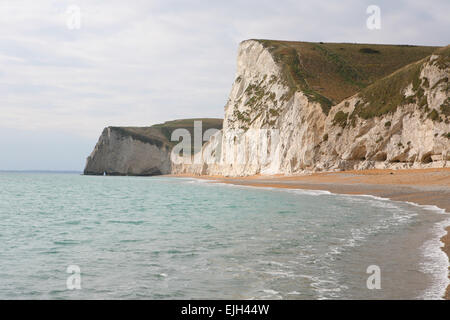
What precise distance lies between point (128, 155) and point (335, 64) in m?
85.5

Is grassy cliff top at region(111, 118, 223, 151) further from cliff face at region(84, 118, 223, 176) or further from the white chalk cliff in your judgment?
the white chalk cliff

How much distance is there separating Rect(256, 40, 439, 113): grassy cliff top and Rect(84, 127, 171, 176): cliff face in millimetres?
68839

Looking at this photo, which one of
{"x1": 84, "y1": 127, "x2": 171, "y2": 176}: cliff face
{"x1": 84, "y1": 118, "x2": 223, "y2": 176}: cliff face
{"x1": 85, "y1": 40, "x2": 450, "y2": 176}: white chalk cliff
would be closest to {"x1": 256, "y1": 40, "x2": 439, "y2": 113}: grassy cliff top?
{"x1": 85, "y1": 40, "x2": 450, "y2": 176}: white chalk cliff

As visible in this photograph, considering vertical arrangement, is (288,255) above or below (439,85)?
below

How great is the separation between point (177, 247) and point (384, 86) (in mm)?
48824

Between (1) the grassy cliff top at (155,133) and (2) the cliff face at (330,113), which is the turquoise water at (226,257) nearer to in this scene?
(2) the cliff face at (330,113)

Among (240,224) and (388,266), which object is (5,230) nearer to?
(240,224)

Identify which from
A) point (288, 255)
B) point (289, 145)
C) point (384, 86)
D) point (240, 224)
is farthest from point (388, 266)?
point (289, 145)

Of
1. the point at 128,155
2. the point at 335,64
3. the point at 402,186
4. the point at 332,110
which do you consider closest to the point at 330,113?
the point at 332,110

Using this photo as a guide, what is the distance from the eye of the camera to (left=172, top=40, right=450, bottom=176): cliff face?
44.5 metres

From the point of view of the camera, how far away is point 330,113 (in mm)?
57281

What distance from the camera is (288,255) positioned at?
9.51 meters

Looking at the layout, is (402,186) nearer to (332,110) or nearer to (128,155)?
(332,110)

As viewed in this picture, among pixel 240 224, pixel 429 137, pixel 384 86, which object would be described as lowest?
pixel 240 224
